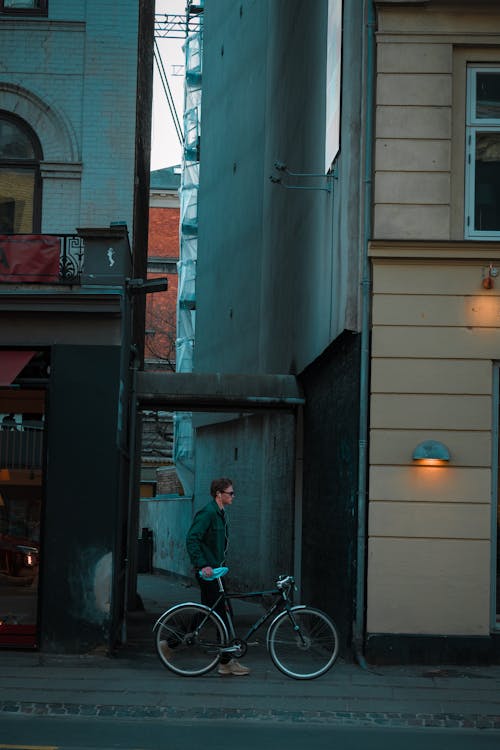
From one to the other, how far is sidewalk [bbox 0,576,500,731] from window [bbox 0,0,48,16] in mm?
8041

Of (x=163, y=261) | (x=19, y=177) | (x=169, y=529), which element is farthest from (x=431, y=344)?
(x=163, y=261)

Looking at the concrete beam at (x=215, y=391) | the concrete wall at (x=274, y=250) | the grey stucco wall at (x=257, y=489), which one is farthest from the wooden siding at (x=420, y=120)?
the grey stucco wall at (x=257, y=489)

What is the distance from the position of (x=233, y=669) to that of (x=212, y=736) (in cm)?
273

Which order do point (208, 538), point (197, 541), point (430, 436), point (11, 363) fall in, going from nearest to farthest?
1. point (197, 541)
2. point (208, 538)
3. point (430, 436)
4. point (11, 363)

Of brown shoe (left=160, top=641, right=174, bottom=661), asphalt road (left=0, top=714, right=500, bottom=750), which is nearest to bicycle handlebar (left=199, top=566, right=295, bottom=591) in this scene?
brown shoe (left=160, top=641, right=174, bottom=661)

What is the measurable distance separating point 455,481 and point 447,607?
1.31 meters

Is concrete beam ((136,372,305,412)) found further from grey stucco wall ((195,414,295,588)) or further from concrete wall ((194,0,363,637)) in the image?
grey stucco wall ((195,414,295,588))

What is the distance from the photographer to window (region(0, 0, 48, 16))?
15883mm

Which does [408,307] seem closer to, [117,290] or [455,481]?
[455,481]

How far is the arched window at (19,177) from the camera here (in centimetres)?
1546

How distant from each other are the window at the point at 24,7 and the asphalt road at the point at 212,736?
9453 millimetres

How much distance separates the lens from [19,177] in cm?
1566

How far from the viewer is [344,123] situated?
14.0m

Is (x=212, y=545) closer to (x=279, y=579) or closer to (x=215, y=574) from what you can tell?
(x=215, y=574)
